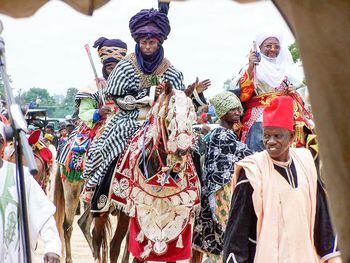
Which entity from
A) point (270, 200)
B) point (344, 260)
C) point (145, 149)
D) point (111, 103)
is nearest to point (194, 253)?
point (145, 149)

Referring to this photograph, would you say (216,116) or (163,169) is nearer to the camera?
(163,169)

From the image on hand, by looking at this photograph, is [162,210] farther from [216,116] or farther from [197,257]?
[216,116]

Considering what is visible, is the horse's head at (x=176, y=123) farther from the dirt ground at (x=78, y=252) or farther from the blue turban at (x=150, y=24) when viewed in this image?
the dirt ground at (x=78, y=252)

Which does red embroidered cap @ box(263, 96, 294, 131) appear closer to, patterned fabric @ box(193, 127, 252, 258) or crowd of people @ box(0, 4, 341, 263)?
crowd of people @ box(0, 4, 341, 263)

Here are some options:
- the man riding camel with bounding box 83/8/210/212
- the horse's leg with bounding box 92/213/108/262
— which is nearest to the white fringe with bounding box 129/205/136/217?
the man riding camel with bounding box 83/8/210/212


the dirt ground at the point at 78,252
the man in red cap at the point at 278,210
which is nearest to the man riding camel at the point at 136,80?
the man in red cap at the point at 278,210

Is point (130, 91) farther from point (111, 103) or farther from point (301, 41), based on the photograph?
point (301, 41)

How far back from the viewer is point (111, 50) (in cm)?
1070

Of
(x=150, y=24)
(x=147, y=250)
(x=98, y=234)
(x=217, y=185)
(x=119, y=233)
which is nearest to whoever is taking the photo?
(x=147, y=250)

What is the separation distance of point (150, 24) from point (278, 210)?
3697 millimetres

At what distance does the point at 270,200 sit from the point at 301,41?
3.69 m

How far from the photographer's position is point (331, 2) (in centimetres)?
157

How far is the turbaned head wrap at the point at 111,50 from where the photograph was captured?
1070 centimetres

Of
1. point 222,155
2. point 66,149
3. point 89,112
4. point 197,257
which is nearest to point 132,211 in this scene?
point 222,155
